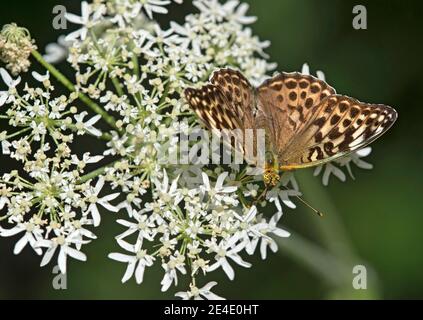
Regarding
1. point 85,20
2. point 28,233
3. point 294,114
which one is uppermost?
point 85,20

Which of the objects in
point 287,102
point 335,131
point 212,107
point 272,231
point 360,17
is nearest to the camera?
point 212,107

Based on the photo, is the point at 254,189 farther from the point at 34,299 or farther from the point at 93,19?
the point at 34,299

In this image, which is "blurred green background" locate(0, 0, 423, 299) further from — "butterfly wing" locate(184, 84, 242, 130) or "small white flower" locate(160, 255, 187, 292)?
"butterfly wing" locate(184, 84, 242, 130)

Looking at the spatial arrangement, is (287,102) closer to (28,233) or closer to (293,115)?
(293,115)

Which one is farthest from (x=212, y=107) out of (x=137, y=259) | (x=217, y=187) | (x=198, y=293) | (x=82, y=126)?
(x=198, y=293)

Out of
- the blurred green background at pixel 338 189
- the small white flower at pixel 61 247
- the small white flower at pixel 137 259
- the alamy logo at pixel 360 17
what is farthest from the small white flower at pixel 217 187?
the alamy logo at pixel 360 17

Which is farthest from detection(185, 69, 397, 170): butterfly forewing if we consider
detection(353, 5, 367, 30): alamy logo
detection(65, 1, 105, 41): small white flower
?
detection(353, 5, 367, 30): alamy logo

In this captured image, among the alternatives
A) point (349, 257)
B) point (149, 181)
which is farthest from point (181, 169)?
point (349, 257)
